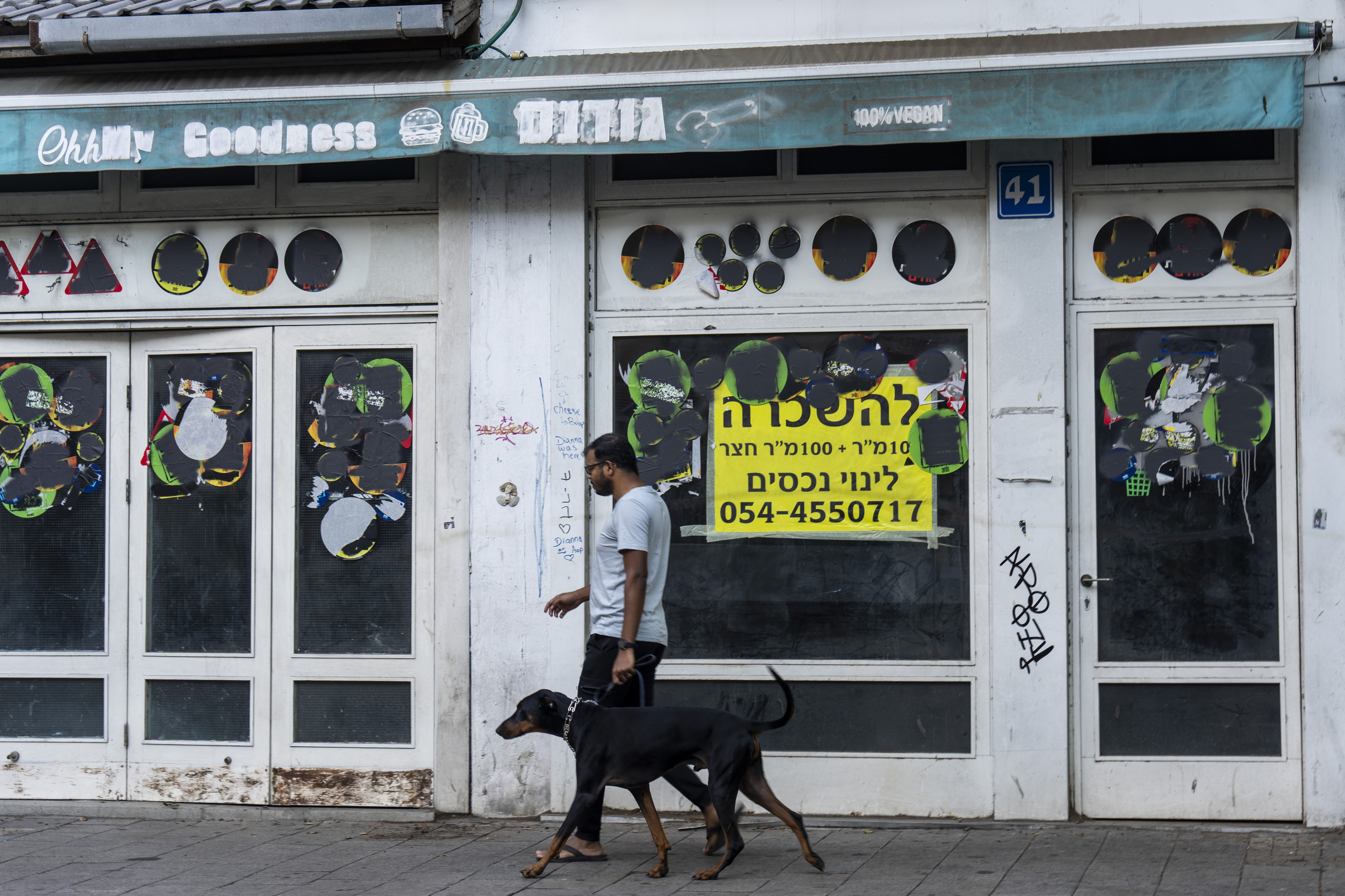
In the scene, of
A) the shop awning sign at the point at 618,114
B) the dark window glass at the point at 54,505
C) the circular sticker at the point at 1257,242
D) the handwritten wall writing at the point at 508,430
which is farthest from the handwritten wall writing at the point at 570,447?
the circular sticker at the point at 1257,242

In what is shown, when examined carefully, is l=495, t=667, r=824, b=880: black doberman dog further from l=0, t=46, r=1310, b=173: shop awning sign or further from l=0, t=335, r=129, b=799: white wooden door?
l=0, t=335, r=129, b=799: white wooden door

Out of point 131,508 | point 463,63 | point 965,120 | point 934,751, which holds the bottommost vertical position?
point 934,751

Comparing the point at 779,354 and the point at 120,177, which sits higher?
the point at 120,177

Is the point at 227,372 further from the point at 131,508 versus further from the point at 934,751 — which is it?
the point at 934,751

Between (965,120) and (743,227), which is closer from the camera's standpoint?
(965,120)

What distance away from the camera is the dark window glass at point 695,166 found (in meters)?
7.10

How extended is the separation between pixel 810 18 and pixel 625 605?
3351 mm

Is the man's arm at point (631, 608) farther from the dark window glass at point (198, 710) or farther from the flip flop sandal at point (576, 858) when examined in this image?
the dark window glass at point (198, 710)

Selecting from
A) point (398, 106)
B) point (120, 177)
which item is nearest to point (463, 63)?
point (398, 106)

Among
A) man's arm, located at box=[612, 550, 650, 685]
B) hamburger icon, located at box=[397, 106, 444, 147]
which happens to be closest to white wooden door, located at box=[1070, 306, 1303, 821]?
man's arm, located at box=[612, 550, 650, 685]

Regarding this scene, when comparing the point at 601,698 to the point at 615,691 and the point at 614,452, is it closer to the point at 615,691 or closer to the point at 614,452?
the point at 615,691

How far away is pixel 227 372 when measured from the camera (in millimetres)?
7418

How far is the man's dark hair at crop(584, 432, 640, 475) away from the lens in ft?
19.7

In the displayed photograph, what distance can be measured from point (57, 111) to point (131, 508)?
220 cm
